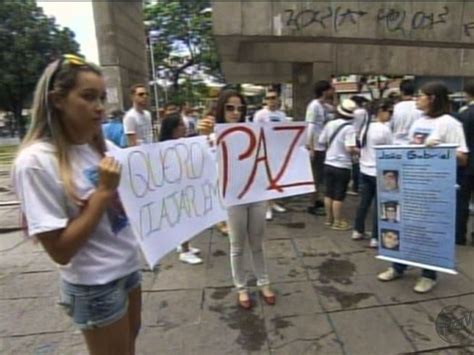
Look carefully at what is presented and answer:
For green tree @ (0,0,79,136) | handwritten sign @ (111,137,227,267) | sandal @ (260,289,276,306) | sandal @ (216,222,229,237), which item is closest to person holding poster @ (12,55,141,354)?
handwritten sign @ (111,137,227,267)

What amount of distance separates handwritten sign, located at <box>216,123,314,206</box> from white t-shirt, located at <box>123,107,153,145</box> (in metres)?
2.25

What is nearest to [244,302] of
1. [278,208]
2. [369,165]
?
[369,165]

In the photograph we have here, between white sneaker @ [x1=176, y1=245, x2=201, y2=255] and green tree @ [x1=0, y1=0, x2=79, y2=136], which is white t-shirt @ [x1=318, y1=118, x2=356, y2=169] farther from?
green tree @ [x1=0, y1=0, x2=79, y2=136]

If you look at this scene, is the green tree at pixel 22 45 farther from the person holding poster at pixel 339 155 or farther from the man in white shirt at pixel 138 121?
the person holding poster at pixel 339 155

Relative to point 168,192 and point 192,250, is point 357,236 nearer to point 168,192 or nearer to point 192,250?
point 192,250

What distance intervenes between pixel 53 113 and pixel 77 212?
346 millimetres

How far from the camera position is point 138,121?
5.00 meters

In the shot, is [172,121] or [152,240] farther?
[172,121]

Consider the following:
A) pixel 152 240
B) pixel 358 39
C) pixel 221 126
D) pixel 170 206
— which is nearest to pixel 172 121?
pixel 221 126

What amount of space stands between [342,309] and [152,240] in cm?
173

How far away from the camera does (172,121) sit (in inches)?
156

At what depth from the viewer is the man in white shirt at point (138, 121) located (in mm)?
4918

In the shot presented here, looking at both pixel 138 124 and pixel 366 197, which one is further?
pixel 138 124

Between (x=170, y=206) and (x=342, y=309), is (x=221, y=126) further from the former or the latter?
(x=342, y=309)
